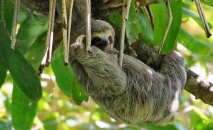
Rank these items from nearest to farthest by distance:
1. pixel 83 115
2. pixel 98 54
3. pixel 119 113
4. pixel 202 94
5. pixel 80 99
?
pixel 98 54, pixel 119 113, pixel 202 94, pixel 80 99, pixel 83 115

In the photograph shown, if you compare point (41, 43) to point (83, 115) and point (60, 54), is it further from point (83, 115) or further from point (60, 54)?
point (83, 115)

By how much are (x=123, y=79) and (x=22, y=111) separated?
0.94 m

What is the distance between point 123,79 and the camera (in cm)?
221

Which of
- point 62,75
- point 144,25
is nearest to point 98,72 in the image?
point 144,25

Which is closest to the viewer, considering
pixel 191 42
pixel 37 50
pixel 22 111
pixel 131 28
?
pixel 131 28

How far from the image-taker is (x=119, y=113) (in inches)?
91.7

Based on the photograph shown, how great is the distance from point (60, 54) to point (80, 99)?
31cm

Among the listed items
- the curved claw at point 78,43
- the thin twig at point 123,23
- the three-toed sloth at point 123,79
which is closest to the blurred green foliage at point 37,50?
the three-toed sloth at point 123,79

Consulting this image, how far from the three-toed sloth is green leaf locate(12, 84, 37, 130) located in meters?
0.73

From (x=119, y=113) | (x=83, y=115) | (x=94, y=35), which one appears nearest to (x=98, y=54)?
(x=94, y=35)

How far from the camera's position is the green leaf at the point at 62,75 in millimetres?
3053

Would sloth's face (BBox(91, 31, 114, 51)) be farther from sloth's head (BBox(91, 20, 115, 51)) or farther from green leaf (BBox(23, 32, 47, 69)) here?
green leaf (BBox(23, 32, 47, 69))

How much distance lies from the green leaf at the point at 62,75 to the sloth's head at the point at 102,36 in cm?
89

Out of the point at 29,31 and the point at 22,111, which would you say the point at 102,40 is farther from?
the point at 22,111
